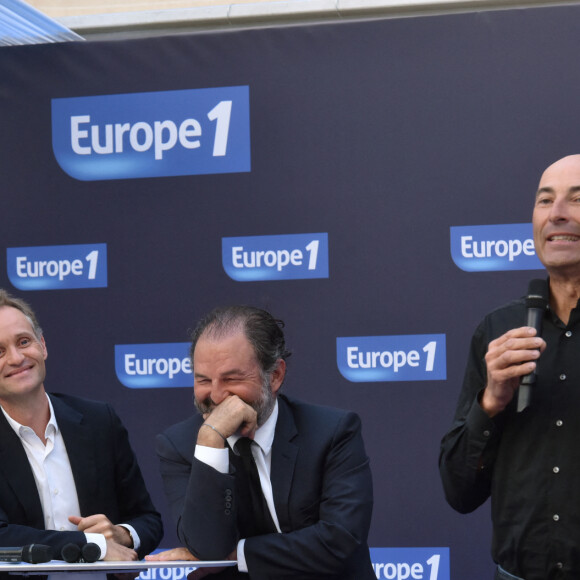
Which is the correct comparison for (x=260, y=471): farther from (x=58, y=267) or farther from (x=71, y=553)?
(x=58, y=267)

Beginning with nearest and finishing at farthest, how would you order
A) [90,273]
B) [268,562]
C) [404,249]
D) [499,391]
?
[499,391]
[268,562]
[404,249]
[90,273]

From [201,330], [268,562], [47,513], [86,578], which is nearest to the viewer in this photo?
[86,578]

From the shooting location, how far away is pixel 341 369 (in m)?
4.45

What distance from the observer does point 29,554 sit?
2172 millimetres

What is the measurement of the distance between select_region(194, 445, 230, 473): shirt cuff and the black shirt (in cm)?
57

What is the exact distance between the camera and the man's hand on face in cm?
255

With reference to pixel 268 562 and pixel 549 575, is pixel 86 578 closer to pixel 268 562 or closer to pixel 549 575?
pixel 268 562

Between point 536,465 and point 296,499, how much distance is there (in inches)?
28.0

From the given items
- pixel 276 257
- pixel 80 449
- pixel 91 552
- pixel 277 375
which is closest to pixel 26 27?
pixel 276 257

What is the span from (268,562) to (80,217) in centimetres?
262

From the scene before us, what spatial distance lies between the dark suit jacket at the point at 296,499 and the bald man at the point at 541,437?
1.20ft

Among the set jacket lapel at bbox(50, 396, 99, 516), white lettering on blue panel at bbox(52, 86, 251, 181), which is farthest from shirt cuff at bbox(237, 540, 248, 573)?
white lettering on blue panel at bbox(52, 86, 251, 181)

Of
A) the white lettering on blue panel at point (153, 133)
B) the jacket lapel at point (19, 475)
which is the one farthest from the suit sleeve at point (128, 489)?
the white lettering on blue panel at point (153, 133)

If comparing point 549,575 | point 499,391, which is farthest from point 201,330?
point 549,575
